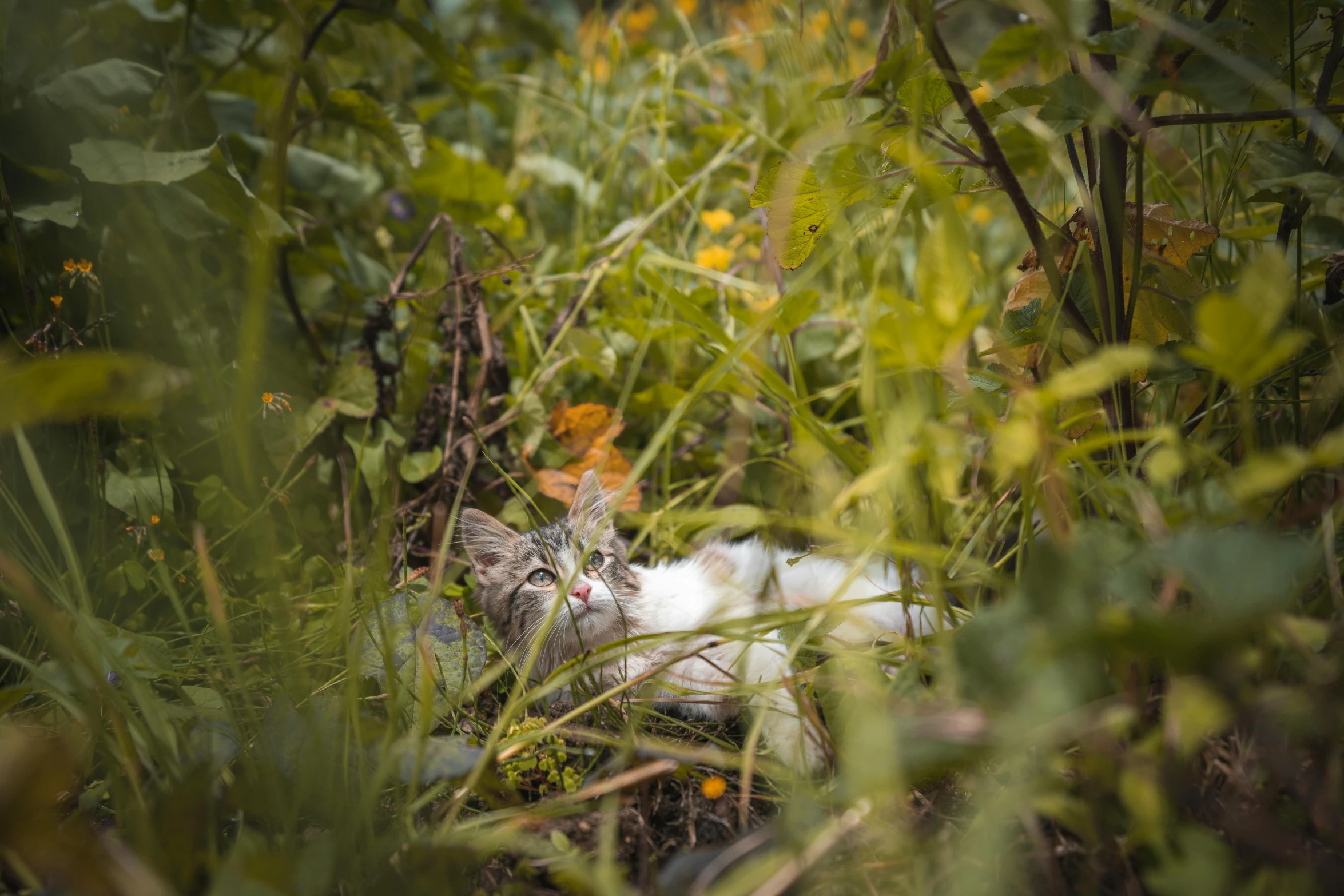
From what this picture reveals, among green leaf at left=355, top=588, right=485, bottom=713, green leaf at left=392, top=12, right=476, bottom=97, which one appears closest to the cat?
green leaf at left=355, top=588, right=485, bottom=713

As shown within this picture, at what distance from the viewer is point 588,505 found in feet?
4.58

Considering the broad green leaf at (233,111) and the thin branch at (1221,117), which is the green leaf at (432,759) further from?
the broad green leaf at (233,111)

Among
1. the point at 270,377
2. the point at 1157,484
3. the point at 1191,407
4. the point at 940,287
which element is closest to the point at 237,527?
the point at 270,377

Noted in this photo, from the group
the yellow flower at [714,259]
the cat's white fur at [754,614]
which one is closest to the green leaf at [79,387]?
the cat's white fur at [754,614]

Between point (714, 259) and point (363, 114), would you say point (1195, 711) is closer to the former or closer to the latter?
point (714, 259)

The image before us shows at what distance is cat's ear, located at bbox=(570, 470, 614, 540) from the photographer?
137 centimetres

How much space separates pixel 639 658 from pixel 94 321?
3.85ft

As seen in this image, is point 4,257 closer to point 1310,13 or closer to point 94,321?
point 94,321

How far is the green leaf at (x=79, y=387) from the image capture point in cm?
59

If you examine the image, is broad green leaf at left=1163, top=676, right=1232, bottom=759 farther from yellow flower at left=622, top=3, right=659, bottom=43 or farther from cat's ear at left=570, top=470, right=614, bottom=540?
yellow flower at left=622, top=3, right=659, bottom=43

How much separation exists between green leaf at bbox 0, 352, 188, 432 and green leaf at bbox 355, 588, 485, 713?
37cm

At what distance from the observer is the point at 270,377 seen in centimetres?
158

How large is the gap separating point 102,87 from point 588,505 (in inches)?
47.0

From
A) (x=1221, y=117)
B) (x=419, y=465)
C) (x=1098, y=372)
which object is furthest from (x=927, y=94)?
(x=419, y=465)
